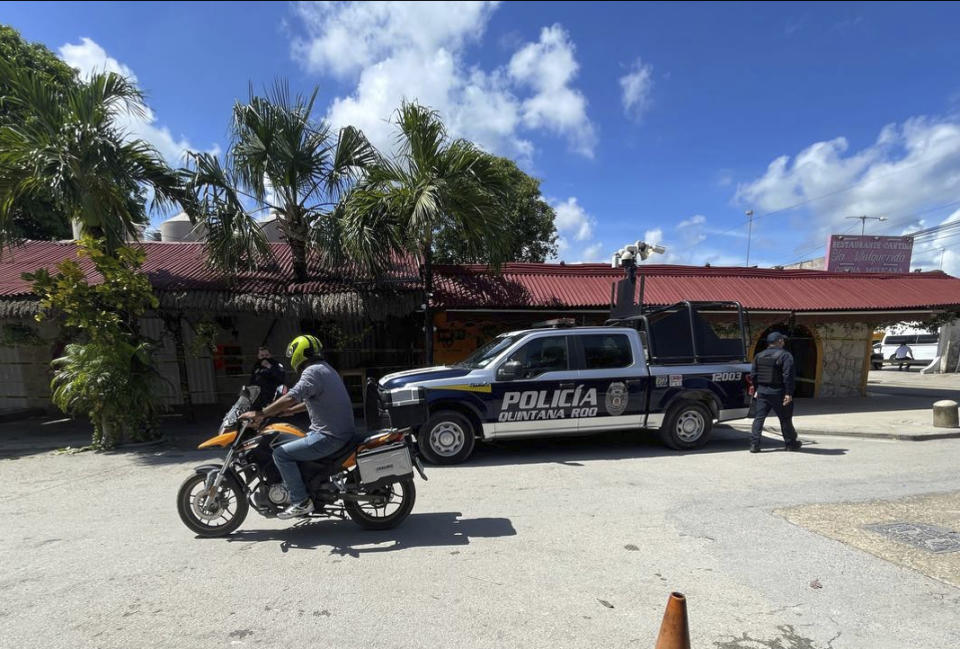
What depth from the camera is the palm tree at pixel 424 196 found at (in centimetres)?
811

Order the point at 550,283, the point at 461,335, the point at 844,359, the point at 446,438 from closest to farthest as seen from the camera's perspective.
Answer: the point at 446,438, the point at 461,335, the point at 550,283, the point at 844,359

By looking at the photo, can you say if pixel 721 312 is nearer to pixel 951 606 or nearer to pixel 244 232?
pixel 951 606

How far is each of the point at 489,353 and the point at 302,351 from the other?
3.62 meters

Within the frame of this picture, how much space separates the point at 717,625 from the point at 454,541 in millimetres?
2067

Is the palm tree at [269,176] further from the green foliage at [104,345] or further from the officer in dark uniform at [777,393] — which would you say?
the officer in dark uniform at [777,393]

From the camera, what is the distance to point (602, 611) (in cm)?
293

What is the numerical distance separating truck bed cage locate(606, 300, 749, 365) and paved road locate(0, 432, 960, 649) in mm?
2073

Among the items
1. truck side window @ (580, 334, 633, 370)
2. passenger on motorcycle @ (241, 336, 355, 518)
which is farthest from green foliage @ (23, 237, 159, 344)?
truck side window @ (580, 334, 633, 370)

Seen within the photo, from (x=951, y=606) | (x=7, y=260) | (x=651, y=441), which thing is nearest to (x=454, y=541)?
(x=951, y=606)

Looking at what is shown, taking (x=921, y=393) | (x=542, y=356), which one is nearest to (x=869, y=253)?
(x=921, y=393)

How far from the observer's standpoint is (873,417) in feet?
31.4

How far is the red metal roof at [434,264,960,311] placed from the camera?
999cm

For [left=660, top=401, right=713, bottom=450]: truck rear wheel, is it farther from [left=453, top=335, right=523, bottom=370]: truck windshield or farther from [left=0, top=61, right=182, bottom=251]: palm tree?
[left=0, top=61, right=182, bottom=251]: palm tree

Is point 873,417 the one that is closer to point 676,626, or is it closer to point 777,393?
point 777,393
